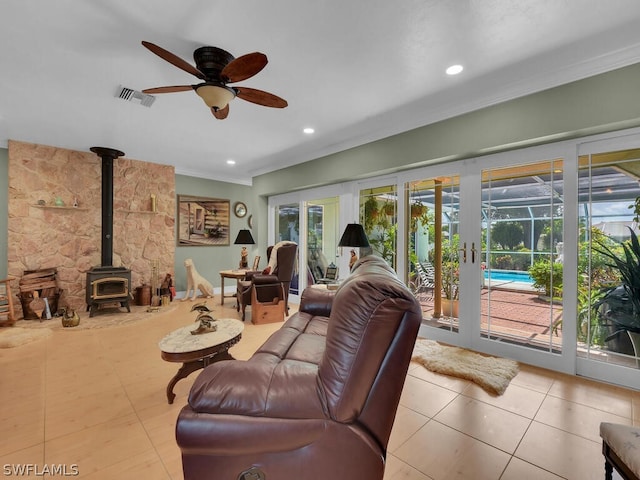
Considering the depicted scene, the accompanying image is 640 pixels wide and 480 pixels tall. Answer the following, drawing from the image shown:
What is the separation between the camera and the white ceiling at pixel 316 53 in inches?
69.4

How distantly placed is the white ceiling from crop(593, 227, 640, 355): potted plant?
4.85 feet

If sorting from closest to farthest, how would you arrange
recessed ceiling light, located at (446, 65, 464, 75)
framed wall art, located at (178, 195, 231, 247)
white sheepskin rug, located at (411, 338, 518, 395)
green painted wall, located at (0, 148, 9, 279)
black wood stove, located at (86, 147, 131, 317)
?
recessed ceiling light, located at (446, 65, 464, 75), white sheepskin rug, located at (411, 338, 518, 395), green painted wall, located at (0, 148, 9, 279), black wood stove, located at (86, 147, 131, 317), framed wall art, located at (178, 195, 231, 247)

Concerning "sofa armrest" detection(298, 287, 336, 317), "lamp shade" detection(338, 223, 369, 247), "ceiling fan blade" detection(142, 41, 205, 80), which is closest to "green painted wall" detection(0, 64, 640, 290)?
"lamp shade" detection(338, 223, 369, 247)

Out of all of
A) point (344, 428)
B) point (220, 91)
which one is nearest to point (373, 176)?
point (220, 91)

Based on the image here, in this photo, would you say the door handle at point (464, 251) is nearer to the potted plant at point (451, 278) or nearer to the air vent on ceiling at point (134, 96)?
the potted plant at point (451, 278)

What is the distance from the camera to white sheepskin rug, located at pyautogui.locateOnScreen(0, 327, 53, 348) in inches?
126

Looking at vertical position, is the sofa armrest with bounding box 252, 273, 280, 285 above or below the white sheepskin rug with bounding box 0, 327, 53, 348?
above

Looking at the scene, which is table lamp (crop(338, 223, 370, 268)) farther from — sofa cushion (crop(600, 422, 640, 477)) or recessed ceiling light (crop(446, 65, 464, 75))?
sofa cushion (crop(600, 422, 640, 477))

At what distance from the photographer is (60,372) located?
2.60m

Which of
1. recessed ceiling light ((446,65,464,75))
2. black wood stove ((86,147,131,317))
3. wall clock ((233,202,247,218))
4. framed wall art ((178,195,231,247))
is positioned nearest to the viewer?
recessed ceiling light ((446,65,464,75))

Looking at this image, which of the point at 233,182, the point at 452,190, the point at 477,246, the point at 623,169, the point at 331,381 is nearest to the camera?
the point at 331,381

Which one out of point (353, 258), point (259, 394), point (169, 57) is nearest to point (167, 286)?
point (353, 258)

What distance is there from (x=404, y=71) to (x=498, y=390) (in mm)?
2734

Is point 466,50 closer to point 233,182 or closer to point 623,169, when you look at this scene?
point 623,169
